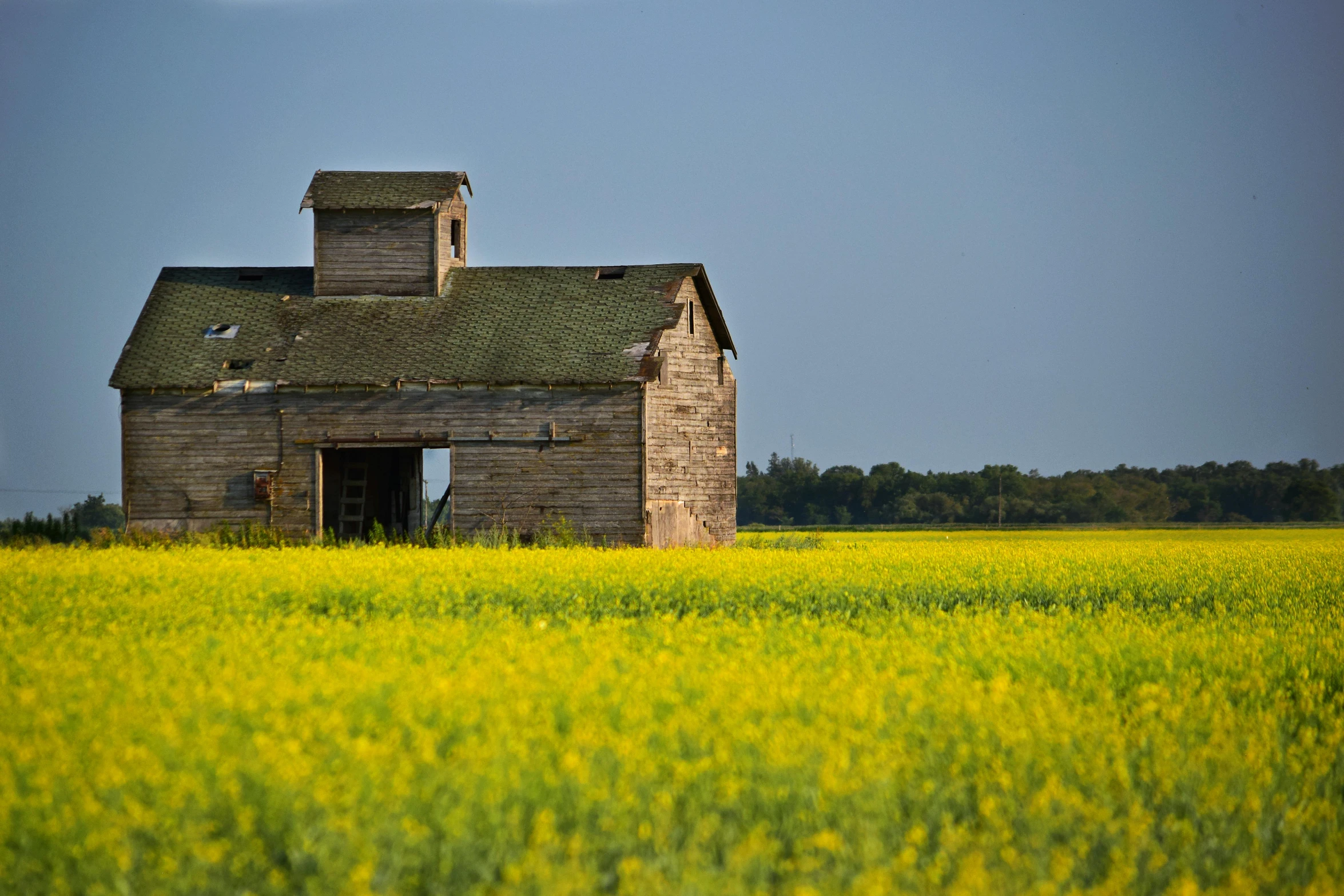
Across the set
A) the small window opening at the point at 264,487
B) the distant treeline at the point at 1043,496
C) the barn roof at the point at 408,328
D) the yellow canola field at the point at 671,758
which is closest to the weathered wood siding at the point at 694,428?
the barn roof at the point at 408,328

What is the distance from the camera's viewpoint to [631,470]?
27.5 metres

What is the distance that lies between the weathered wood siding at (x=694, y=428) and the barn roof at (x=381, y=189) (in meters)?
6.69

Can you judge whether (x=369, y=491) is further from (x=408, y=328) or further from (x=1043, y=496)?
(x=1043, y=496)

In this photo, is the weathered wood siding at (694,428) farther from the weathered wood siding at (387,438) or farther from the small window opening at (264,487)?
the small window opening at (264,487)

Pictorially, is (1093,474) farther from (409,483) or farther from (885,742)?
(885,742)

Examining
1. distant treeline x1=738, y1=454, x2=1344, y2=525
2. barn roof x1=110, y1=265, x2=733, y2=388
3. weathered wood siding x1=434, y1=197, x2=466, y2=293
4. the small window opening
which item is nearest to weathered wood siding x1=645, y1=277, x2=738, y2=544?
barn roof x1=110, y1=265, x2=733, y2=388

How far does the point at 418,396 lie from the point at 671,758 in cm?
2205

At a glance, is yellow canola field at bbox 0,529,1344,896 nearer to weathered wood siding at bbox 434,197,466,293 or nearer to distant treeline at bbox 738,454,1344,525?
weathered wood siding at bbox 434,197,466,293

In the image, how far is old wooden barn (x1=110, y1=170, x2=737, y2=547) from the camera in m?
27.6

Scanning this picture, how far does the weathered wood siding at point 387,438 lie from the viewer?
2747cm

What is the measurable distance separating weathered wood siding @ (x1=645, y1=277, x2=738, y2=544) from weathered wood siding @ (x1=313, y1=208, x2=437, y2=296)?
6361mm

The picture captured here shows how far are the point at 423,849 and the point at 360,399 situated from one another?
76.0 feet

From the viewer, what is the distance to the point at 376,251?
31391 millimetres

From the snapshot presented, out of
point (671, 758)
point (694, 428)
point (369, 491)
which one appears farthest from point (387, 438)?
point (671, 758)
